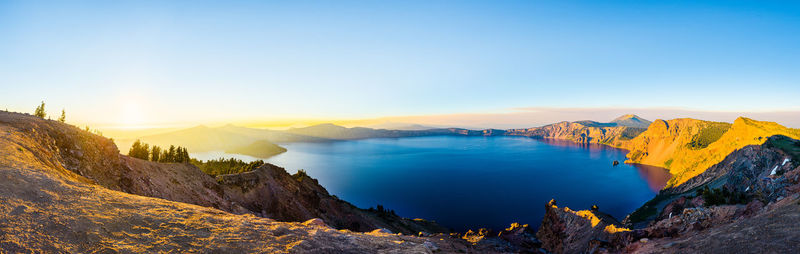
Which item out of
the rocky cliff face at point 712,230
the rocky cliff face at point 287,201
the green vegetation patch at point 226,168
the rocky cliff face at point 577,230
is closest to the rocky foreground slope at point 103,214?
the rocky cliff face at point 287,201

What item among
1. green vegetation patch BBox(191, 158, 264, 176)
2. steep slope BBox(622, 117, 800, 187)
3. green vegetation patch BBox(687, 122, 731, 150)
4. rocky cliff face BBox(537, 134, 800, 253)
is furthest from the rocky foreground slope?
green vegetation patch BBox(687, 122, 731, 150)

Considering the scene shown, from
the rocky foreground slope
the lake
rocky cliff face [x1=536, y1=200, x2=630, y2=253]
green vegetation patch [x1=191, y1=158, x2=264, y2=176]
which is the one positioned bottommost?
the lake

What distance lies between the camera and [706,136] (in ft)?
595

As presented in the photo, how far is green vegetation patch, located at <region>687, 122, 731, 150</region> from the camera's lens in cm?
17277

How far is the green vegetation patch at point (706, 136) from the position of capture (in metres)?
173

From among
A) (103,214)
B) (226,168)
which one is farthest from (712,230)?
(226,168)

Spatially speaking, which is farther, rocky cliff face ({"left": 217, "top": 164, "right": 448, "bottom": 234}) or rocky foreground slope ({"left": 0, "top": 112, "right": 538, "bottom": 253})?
rocky cliff face ({"left": 217, "top": 164, "right": 448, "bottom": 234})

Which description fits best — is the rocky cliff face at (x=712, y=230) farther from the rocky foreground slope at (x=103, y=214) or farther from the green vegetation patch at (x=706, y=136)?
the green vegetation patch at (x=706, y=136)

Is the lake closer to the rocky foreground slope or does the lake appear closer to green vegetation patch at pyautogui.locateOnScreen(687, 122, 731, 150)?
green vegetation patch at pyautogui.locateOnScreen(687, 122, 731, 150)

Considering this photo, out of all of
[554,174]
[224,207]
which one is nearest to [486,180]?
[554,174]

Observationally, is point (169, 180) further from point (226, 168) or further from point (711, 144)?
point (711, 144)

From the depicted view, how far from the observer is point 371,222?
6166 centimetres

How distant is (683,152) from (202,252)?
800 feet

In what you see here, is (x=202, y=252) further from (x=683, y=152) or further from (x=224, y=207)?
(x=683, y=152)
